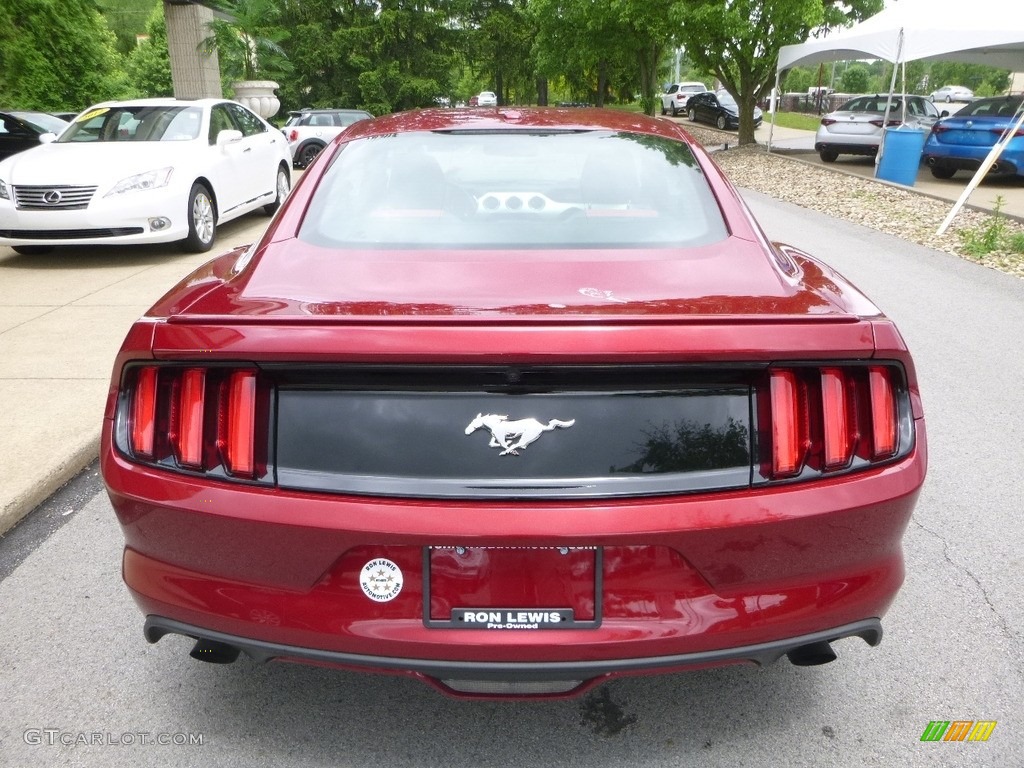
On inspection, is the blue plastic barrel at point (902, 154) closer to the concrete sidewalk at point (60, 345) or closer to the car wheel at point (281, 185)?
the car wheel at point (281, 185)

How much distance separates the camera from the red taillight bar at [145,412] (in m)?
1.99

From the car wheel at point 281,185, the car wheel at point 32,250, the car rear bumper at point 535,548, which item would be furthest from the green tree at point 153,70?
the car rear bumper at point 535,548

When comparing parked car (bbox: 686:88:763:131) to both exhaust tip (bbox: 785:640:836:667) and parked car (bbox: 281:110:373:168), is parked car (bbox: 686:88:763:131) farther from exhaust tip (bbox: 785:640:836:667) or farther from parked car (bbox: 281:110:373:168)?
exhaust tip (bbox: 785:640:836:667)

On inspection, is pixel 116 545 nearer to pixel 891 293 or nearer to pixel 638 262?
pixel 638 262

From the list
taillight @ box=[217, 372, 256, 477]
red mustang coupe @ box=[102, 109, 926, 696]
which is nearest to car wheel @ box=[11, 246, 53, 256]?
red mustang coupe @ box=[102, 109, 926, 696]

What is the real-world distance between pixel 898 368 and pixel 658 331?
59cm

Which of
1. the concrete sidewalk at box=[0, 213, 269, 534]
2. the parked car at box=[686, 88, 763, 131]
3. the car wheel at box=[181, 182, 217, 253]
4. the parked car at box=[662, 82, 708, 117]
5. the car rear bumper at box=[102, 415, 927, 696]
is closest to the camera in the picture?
the car rear bumper at box=[102, 415, 927, 696]

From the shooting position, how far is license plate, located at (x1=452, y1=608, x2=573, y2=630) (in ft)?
6.18

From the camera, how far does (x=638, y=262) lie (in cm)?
233

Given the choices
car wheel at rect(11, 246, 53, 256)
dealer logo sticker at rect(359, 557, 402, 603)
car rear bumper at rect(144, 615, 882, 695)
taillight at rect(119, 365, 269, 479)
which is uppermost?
taillight at rect(119, 365, 269, 479)

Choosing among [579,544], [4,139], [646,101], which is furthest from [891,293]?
[646,101]

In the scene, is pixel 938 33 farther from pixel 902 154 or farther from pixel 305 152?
pixel 305 152

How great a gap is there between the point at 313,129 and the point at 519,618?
2081cm

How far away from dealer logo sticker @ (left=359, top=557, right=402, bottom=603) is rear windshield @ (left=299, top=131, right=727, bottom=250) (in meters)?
1.00
